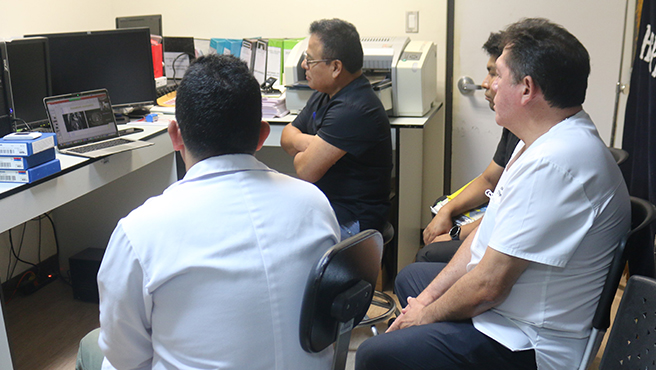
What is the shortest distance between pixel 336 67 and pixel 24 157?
1124mm

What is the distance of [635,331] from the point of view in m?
1.05

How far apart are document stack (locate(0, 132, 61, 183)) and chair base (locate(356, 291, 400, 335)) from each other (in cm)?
134

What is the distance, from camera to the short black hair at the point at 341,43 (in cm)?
209

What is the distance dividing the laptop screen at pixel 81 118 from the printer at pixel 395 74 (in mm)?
866

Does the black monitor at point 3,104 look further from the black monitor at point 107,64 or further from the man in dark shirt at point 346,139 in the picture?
the man in dark shirt at point 346,139

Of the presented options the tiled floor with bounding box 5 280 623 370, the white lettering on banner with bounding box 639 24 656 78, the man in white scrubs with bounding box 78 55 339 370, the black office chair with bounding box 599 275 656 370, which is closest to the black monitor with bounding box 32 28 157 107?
the tiled floor with bounding box 5 280 623 370

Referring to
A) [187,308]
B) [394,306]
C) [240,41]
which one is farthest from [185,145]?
[240,41]

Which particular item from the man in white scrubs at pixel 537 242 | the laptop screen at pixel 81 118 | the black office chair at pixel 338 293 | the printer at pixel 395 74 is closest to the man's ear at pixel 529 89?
the man in white scrubs at pixel 537 242

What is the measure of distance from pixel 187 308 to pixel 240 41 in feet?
8.11

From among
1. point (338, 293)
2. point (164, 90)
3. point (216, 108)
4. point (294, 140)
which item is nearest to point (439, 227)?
point (294, 140)

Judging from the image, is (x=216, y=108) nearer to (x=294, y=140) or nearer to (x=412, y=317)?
(x=412, y=317)

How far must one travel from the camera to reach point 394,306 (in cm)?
241

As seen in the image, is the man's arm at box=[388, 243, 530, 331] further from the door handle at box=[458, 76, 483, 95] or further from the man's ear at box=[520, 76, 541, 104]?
the door handle at box=[458, 76, 483, 95]

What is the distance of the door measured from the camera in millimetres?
2741
